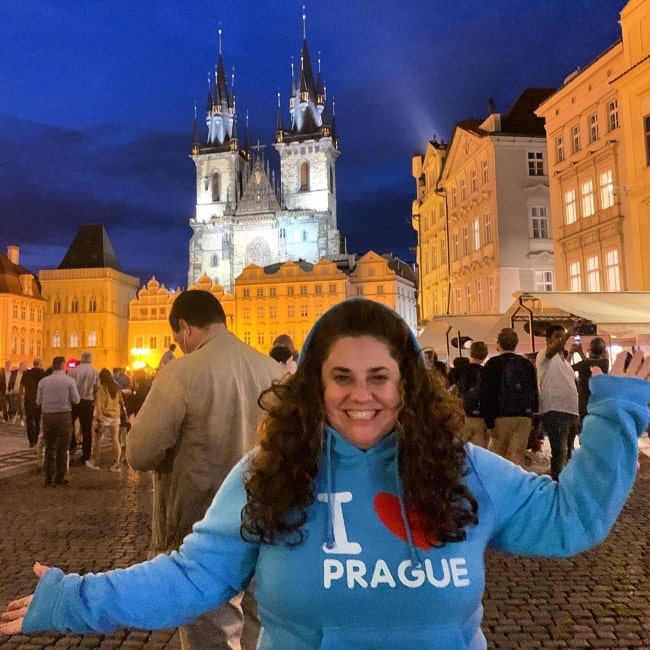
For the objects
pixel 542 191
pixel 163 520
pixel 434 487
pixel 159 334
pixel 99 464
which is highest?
pixel 542 191

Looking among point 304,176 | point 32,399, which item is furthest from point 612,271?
point 304,176

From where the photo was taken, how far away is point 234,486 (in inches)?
66.6

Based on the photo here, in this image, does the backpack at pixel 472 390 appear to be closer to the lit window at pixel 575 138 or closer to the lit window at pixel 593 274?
the lit window at pixel 593 274

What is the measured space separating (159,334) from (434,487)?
65.8 meters

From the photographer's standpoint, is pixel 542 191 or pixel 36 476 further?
pixel 542 191

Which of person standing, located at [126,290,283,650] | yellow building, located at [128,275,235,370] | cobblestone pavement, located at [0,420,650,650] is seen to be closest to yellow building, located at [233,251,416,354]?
yellow building, located at [128,275,235,370]

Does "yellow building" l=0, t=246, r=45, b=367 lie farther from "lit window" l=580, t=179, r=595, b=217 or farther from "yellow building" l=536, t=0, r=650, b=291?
"lit window" l=580, t=179, r=595, b=217

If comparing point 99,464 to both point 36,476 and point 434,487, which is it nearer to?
point 36,476

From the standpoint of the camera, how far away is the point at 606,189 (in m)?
21.5

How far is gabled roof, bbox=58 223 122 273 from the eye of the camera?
221ft

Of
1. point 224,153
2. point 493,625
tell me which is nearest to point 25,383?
point 493,625

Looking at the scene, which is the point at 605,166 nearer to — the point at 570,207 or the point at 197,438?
the point at 570,207

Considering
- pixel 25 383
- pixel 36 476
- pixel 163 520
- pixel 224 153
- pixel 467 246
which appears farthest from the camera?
pixel 224 153

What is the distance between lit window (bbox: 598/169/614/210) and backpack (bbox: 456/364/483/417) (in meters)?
15.0
